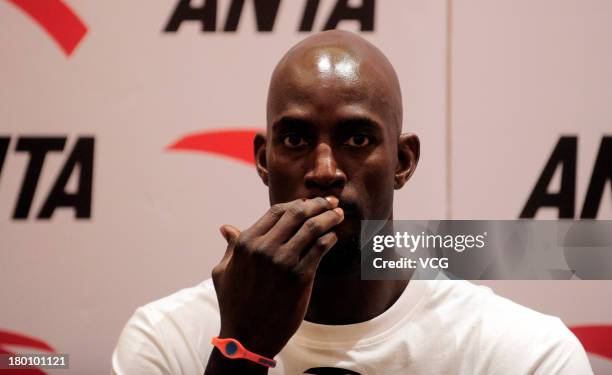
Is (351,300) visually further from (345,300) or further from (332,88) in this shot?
(332,88)

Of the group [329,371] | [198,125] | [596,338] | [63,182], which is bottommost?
[596,338]

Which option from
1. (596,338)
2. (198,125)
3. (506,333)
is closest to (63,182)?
(198,125)

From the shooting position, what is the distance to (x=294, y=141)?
4.18 feet

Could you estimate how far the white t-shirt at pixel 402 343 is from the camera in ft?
4.13

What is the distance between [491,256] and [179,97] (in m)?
0.76

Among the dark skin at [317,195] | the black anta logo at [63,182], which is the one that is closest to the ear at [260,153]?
the dark skin at [317,195]

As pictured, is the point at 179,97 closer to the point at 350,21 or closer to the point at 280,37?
the point at 280,37

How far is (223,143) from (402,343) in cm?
63

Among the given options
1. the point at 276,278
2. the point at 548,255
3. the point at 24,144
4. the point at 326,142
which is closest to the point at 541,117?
the point at 548,255

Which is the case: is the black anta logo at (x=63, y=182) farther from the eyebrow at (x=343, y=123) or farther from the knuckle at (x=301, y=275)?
the knuckle at (x=301, y=275)

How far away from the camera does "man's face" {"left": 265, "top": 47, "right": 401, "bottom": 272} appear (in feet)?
4.04

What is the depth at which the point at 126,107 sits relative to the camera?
5.55 ft

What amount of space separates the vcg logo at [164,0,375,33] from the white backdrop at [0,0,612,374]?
0.01 m

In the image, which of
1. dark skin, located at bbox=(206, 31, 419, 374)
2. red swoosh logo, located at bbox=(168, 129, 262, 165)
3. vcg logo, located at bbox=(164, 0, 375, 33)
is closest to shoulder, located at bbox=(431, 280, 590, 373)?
dark skin, located at bbox=(206, 31, 419, 374)
